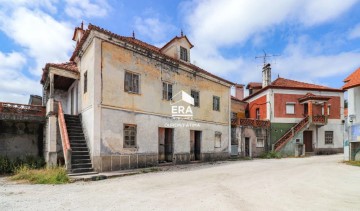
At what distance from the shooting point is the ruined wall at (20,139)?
1476 centimetres

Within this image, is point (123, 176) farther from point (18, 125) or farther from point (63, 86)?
point (63, 86)

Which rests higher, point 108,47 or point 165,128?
point 108,47

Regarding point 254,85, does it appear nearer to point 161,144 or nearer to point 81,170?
point 161,144

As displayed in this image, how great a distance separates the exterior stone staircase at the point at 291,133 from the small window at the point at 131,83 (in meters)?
15.9

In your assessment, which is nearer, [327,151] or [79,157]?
[79,157]

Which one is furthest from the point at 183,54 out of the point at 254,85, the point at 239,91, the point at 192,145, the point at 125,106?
the point at 239,91

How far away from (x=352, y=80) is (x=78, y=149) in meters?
17.4

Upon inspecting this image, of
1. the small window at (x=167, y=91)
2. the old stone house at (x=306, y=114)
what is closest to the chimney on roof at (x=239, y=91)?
the old stone house at (x=306, y=114)

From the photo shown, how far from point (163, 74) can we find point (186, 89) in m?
2.44

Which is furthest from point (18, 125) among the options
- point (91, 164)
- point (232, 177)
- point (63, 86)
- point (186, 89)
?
point (232, 177)

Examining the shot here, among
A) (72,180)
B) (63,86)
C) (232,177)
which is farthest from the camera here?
(63,86)

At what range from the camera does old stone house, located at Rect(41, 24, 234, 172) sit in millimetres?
12648

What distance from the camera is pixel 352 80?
55.9 ft

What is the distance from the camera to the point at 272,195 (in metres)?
7.78
